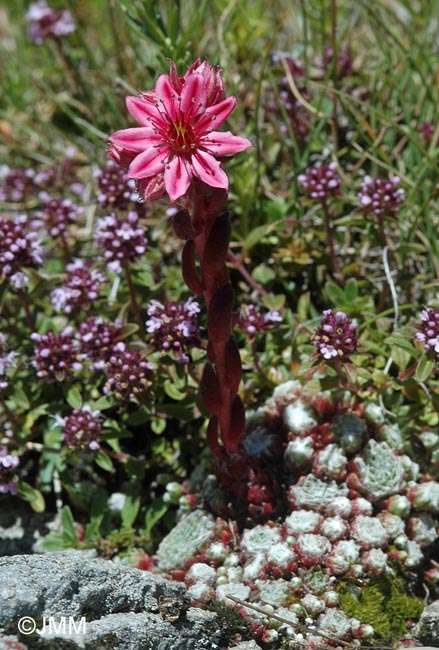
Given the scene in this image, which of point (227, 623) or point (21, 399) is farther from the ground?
point (21, 399)

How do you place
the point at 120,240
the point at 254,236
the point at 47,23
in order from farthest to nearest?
the point at 47,23
the point at 254,236
the point at 120,240

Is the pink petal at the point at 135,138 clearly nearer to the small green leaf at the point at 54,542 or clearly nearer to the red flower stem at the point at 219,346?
the red flower stem at the point at 219,346

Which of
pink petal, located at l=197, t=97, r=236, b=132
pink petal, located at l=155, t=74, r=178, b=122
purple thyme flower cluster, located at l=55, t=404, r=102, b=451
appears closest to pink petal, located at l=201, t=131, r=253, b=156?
pink petal, located at l=197, t=97, r=236, b=132

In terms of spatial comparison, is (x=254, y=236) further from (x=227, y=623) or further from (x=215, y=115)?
(x=227, y=623)

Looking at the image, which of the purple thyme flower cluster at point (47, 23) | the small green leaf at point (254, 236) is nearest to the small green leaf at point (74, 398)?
the small green leaf at point (254, 236)

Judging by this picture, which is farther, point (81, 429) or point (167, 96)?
point (81, 429)

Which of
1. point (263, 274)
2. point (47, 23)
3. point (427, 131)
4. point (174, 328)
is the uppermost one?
point (47, 23)

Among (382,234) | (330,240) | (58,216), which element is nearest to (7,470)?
(58,216)
